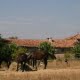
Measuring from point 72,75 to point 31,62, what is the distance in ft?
32.0

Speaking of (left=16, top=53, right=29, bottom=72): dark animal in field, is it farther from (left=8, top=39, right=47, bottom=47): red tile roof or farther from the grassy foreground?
(left=8, top=39, right=47, bottom=47): red tile roof

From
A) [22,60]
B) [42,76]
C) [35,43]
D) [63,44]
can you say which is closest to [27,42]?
[35,43]

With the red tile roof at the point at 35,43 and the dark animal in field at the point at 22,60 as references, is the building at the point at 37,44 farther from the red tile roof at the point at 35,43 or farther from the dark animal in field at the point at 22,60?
the dark animal in field at the point at 22,60

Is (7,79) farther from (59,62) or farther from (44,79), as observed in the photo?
(59,62)

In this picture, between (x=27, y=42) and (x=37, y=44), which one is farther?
(x=27, y=42)

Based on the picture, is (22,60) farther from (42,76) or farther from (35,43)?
(35,43)

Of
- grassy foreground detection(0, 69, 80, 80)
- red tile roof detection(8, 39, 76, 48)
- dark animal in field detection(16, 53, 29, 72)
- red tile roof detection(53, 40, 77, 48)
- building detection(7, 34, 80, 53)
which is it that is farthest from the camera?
red tile roof detection(53, 40, 77, 48)

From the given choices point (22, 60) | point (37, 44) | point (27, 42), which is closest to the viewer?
point (22, 60)

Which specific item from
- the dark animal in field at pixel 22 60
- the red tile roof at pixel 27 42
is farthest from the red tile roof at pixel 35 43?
the dark animal in field at pixel 22 60

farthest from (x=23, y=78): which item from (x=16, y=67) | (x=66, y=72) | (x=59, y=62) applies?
(x=59, y=62)

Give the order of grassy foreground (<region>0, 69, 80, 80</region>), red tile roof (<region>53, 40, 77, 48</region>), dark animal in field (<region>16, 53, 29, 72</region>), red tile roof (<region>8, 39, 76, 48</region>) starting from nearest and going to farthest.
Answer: grassy foreground (<region>0, 69, 80, 80</region>)
dark animal in field (<region>16, 53, 29, 72</region>)
red tile roof (<region>8, 39, 76, 48</region>)
red tile roof (<region>53, 40, 77, 48</region>)

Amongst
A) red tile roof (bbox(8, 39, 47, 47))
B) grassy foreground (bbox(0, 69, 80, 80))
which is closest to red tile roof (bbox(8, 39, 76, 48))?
red tile roof (bbox(8, 39, 47, 47))

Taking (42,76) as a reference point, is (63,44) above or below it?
above

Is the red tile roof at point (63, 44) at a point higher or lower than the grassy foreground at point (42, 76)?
higher
